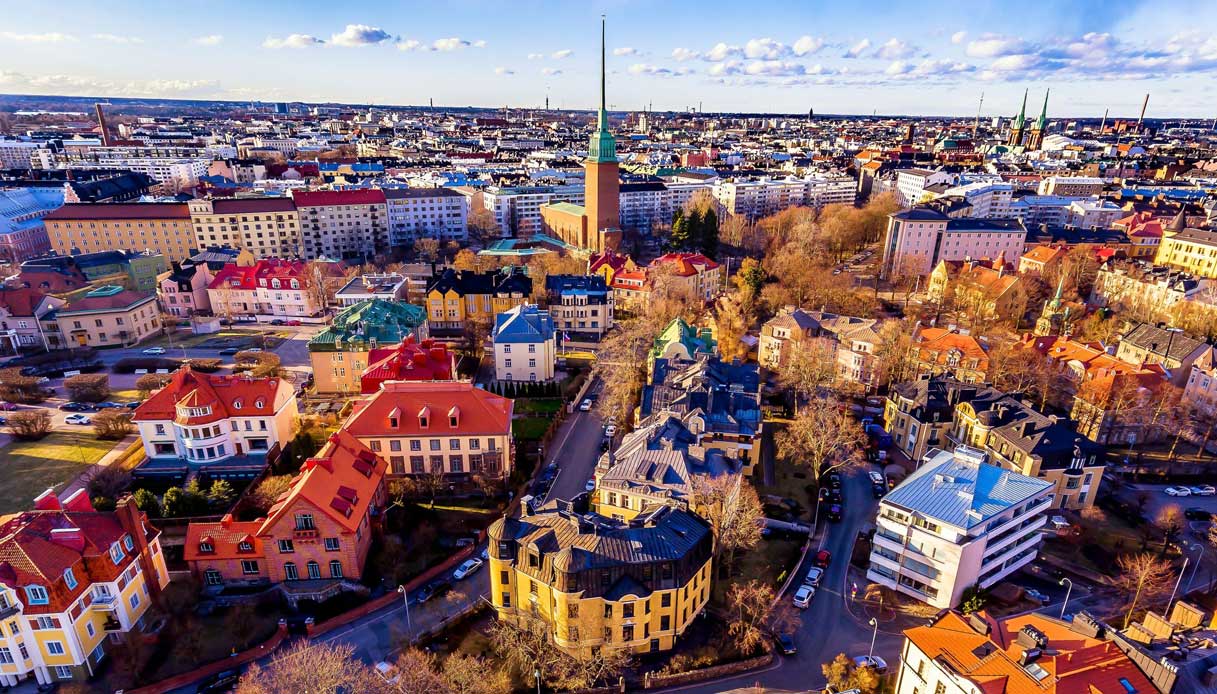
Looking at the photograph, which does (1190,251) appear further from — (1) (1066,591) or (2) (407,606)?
(2) (407,606)

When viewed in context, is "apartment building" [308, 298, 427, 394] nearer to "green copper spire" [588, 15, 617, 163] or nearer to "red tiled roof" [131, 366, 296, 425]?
"red tiled roof" [131, 366, 296, 425]

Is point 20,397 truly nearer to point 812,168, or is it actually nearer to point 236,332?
point 236,332

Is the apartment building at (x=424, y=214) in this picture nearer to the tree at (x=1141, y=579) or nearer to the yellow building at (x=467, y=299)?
the yellow building at (x=467, y=299)

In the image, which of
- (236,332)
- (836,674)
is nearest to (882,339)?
(836,674)

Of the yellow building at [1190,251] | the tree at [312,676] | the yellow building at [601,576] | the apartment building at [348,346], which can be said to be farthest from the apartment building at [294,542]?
the yellow building at [1190,251]

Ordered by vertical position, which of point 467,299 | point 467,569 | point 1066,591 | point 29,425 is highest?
point 467,299

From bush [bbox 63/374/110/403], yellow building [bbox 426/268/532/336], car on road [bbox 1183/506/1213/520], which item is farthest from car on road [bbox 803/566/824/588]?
bush [bbox 63/374/110/403]

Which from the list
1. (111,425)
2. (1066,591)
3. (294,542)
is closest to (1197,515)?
(1066,591)
